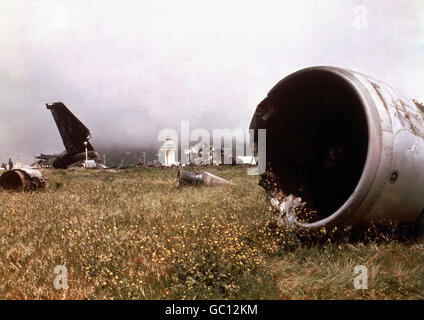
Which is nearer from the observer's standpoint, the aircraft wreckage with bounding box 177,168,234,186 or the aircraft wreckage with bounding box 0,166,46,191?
the aircraft wreckage with bounding box 0,166,46,191

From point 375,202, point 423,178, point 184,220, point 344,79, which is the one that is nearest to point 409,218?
point 423,178

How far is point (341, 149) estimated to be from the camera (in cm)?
510

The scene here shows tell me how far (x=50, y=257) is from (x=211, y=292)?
6.46ft

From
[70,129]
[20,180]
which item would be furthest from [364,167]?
[70,129]

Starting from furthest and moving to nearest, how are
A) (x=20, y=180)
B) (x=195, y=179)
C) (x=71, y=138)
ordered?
(x=71, y=138)
(x=195, y=179)
(x=20, y=180)

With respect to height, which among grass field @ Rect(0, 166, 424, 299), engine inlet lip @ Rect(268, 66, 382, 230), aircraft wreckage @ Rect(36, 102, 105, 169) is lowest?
aircraft wreckage @ Rect(36, 102, 105, 169)

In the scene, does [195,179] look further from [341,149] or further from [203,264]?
[203,264]

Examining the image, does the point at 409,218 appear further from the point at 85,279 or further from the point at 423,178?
the point at 85,279

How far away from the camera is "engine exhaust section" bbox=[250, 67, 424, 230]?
3107 mm

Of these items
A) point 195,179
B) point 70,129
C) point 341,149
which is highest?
point 341,149

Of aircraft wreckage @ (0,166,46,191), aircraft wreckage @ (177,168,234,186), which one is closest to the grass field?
aircraft wreckage @ (0,166,46,191)

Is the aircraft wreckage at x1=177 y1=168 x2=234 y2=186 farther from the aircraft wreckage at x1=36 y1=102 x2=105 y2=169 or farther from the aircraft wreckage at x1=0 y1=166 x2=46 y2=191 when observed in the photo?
the aircraft wreckage at x1=36 y1=102 x2=105 y2=169

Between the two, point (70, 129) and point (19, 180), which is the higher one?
point (19, 180)

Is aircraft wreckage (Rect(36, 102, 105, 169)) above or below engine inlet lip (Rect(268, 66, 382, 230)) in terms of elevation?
below
